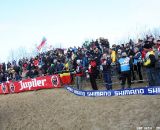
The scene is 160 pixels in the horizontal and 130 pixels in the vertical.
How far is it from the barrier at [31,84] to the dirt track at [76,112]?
2.97 ft

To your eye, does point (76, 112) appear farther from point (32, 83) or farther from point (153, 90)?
point (32, 83)

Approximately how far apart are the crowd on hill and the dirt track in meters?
1.73

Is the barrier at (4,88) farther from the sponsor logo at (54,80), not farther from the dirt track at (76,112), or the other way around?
the sponsor logo at (54,80)

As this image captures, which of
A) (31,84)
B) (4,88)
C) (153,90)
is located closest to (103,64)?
(153,90)

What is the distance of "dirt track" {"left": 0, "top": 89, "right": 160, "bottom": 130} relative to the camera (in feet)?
55.0

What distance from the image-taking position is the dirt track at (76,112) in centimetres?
1675

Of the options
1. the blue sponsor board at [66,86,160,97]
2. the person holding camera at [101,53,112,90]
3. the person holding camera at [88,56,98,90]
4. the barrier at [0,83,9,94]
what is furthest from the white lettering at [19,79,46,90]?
the person holding camera at [101,53,112,90]

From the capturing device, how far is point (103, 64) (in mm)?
22312

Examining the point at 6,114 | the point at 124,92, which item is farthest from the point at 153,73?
the point at 6,114

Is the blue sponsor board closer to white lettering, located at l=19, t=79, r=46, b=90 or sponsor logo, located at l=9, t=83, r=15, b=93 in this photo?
white lettering, located at l=19, t=79, r=46, b=90

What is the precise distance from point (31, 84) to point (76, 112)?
949 centimetres

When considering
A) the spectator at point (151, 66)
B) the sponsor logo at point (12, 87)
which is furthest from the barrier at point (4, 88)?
the spectator at point (151, 66)

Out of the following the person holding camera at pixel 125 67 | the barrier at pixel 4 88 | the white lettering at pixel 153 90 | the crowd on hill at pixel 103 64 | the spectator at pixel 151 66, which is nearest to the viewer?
the white lettering at pixel 153 90

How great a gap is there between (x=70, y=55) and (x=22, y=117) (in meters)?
10.3
